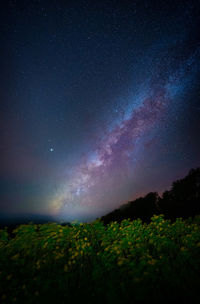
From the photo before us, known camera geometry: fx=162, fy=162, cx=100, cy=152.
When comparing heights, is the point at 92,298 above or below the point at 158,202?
below

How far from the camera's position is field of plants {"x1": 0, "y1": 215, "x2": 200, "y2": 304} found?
2.99m

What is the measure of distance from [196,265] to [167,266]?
25.5 inches

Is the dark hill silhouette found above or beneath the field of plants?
above

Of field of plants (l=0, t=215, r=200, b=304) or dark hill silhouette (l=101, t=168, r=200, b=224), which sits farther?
dark hill silhouette (l=101, t=168, r=200, b=224)

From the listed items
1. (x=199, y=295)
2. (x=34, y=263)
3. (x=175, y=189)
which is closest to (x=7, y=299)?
Answer: (x=34, y=263)

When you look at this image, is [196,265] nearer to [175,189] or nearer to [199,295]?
[199,295]

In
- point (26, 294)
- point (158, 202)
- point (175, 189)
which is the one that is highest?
point (175, 189)

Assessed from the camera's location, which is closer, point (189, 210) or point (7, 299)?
point (7, 299)

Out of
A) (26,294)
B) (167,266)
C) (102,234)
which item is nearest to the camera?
(26,294)

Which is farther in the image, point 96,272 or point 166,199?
point 166,199

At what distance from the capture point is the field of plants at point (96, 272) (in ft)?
9.82

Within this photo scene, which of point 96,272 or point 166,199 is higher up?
point 166,199

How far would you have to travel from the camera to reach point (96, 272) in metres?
3.54

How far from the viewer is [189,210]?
13766mm
